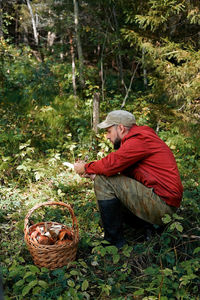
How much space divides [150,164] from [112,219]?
2.22 ft

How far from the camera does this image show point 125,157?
272 cm

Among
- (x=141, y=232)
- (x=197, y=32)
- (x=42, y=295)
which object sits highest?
(x=197, y=32)

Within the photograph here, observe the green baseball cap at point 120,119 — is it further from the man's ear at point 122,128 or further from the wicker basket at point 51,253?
the wicker basket at point 51,253

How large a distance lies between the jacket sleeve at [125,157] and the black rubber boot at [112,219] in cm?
30

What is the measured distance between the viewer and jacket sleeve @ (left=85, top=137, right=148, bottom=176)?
107 inches

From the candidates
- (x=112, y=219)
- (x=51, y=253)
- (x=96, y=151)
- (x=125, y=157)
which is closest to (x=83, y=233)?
(x=112, y=219)

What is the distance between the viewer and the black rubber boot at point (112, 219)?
2.83 metres

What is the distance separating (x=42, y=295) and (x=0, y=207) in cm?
173

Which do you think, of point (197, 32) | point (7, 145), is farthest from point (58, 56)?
point (7, 145)

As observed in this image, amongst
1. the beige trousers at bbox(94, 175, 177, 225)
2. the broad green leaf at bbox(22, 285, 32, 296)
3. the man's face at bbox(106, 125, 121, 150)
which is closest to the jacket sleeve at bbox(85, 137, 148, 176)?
the beige trousers at bbox(94, 175, 177, 225)

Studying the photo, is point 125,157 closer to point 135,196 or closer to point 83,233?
point 135,196

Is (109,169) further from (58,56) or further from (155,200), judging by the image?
(58,56)

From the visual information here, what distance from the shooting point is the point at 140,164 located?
282 centimetres

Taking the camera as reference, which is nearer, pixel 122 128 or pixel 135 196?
pixel 135 196
